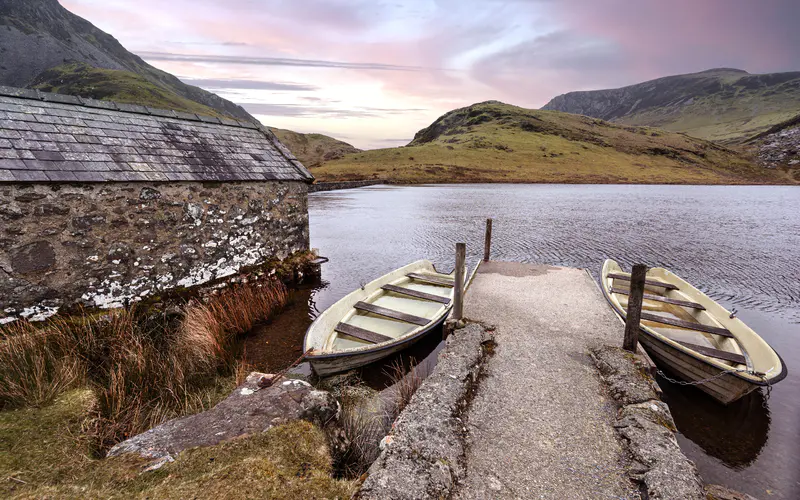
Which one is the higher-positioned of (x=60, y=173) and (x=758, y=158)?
(x=758, y=158)

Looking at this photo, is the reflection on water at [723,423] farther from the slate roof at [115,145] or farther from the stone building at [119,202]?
the slate roof at [115,145]

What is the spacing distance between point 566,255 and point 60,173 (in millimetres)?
18650

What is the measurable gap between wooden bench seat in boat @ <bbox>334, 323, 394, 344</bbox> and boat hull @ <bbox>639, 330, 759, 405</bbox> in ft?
18.8

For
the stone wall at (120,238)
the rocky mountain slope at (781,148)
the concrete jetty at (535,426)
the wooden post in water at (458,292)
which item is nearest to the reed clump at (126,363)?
the stone wall at (120,238)

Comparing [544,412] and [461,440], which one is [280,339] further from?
[544,412]

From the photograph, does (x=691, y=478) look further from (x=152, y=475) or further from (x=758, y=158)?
(x=758, y=158)

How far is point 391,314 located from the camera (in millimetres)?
8625

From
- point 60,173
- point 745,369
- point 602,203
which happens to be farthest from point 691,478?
point 602,203

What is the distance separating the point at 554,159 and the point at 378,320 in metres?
95.4

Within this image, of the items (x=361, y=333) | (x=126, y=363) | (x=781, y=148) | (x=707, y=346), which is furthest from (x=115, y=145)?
(x=781, y=148)

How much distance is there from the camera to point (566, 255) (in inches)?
700

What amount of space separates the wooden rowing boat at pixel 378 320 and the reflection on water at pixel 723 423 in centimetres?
495

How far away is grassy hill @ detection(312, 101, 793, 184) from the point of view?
7706 centimetres

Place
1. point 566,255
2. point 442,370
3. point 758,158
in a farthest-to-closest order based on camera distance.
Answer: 1. point 758,158
2. point 566,255
3. point 442,370
